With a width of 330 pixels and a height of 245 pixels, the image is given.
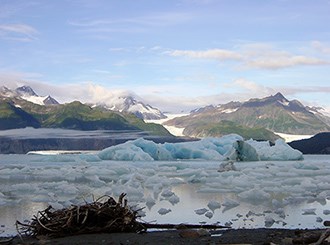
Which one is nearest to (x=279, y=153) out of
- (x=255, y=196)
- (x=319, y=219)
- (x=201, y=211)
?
(x=255, y=196)

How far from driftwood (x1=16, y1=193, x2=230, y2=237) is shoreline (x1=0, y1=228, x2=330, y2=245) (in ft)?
0.37

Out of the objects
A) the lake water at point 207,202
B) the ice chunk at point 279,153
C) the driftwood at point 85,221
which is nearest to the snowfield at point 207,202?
the lake water at point 207,202

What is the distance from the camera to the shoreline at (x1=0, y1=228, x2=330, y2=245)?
4.86 metres

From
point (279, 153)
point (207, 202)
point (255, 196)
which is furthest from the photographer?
point (279, 153)

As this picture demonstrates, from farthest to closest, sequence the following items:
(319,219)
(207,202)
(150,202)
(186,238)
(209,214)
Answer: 1. (207,202)
2. (150,202)
3. (209,214)
4. (319,219)
5. (186,238)

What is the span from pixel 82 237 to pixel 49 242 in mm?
366

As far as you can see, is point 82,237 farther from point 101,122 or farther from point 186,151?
point 101,122

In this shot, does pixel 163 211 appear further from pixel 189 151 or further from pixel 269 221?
pixel 189 151

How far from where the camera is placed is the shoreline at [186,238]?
4.86 metres

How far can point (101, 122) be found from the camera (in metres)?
195

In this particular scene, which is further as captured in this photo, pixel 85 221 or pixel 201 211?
pixel 201 211

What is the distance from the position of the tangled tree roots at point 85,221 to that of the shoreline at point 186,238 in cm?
11

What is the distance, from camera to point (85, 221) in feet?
17.9

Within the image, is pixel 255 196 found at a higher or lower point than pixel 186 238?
lower
